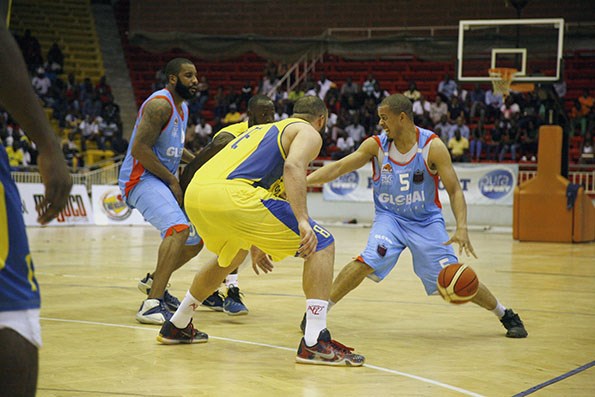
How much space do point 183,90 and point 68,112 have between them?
67.7ft

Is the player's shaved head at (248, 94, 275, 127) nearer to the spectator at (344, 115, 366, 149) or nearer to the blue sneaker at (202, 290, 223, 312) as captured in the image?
the blue sneaker at (202, 290, 223, 312)

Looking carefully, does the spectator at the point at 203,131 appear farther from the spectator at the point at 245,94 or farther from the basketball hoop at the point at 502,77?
the basketball hoop at the point at 502,77

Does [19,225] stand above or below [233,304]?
above

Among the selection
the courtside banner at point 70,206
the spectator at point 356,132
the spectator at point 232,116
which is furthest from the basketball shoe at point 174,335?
the spectator at point 232,116

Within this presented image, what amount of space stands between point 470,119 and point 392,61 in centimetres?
466

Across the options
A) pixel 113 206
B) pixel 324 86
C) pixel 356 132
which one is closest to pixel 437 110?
pixel 356 132

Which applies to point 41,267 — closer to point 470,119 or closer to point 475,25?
point 475,25

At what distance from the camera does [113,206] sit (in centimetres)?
1900

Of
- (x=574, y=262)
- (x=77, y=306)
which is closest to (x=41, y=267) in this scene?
(x=77, y=306)

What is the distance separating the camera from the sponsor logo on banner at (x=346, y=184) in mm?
20719

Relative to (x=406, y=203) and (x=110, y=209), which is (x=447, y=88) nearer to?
(x=110, y=209)

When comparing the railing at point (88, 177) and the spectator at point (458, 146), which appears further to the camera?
the spectator at point (458, 146)

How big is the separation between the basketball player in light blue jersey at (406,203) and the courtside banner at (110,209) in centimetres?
1307

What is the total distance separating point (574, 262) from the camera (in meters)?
11.9
